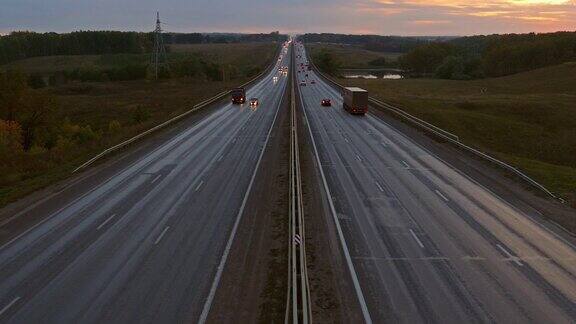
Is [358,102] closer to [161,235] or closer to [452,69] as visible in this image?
[161,235]

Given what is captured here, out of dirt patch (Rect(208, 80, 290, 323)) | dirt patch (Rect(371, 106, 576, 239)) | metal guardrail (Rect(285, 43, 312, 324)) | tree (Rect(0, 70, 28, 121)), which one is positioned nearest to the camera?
metal guardrail (Rect(285, 43, 312, 324))

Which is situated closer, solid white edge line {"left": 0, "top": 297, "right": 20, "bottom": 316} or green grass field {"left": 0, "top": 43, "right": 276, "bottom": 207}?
solid white edge line {"left": 0, "top": 297, "right": 20, "bottom": 316}

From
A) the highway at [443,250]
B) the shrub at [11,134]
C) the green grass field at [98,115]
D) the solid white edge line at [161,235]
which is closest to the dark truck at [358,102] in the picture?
the green grass field at [98,115]

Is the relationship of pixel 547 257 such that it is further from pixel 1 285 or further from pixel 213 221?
pixel 1 285

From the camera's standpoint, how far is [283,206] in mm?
25156

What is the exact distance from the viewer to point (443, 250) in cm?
1941

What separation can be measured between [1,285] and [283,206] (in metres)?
13.2

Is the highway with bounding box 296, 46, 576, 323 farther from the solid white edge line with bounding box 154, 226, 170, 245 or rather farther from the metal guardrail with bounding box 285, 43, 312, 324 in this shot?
the solid white edge line with bounding box 154, 226, 170, 245

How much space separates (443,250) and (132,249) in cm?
1273

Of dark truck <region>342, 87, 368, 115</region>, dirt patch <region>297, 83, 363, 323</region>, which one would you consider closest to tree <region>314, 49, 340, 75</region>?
dark truck <region>342, 87, 368, 115</region>

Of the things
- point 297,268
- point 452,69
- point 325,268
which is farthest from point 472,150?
point 452,69

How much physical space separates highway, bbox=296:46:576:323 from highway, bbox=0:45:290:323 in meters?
5.82

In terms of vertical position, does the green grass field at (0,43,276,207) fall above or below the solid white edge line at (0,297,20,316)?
above

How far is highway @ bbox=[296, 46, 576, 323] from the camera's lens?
1486cm
